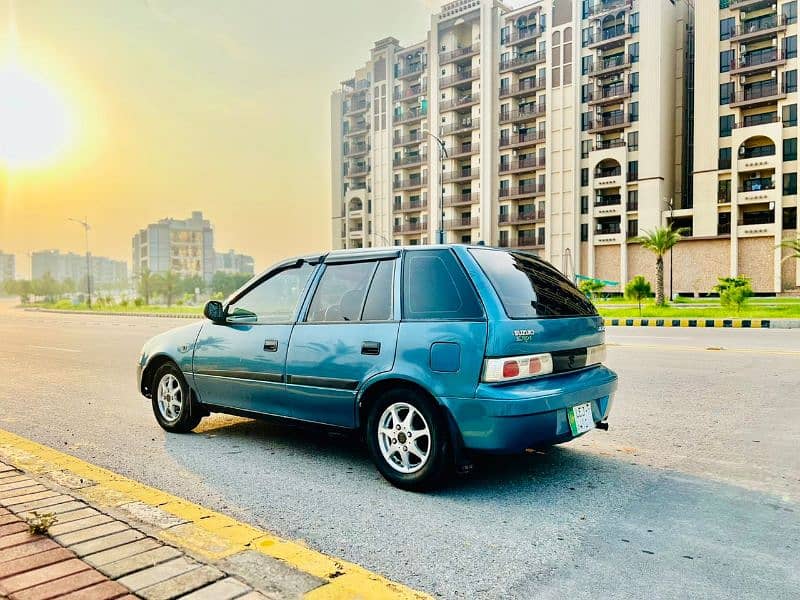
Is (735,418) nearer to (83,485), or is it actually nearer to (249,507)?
(249,507)

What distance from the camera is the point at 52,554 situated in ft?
9.72

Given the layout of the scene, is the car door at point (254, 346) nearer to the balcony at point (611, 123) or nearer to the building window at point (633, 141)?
the building window at point (633, 141)

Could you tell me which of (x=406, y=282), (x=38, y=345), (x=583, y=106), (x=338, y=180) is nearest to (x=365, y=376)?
(x=406, y=282)

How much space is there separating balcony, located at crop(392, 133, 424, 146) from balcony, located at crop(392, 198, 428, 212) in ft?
21.2

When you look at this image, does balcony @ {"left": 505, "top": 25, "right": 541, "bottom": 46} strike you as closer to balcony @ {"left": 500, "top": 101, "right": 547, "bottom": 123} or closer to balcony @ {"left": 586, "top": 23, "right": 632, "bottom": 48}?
balcony @ {"left": 586, "top": 23, "right": 632, "bottom": 48}

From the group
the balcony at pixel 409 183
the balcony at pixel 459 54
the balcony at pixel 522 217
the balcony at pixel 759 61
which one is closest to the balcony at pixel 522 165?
the balcony at pixel 522 217

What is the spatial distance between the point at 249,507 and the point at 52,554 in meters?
1.18

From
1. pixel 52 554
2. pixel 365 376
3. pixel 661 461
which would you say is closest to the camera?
pixel 52 554

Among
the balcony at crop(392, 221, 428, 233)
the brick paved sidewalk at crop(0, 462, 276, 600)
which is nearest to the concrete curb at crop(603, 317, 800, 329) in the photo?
the brick paved sidewalk at crop(0, 462, 276, 600)

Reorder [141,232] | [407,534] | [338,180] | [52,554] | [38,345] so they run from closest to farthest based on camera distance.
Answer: [52,554] < [407,534] < [38,345] < [338,180] < [141,232]

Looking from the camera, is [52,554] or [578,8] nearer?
[52,554]

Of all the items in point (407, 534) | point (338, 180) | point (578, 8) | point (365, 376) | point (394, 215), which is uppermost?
point (578, 8)

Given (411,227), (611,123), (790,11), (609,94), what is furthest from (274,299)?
(411,227)

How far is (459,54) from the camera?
218ft
